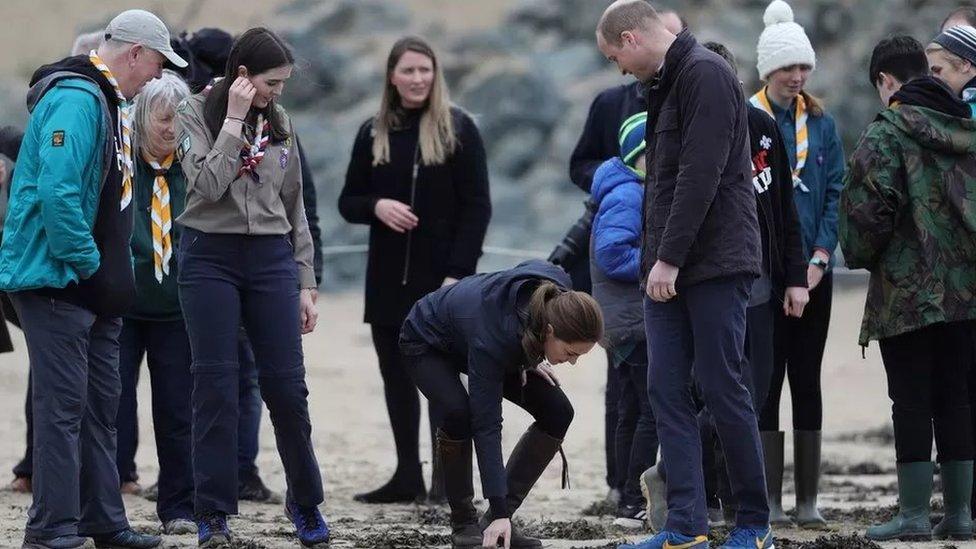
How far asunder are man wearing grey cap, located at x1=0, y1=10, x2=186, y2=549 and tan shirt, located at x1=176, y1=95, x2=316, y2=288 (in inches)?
8.0

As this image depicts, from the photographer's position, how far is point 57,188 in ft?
16.1

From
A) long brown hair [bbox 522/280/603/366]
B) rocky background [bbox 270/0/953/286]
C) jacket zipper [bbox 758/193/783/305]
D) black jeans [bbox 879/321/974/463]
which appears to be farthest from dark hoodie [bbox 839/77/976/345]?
rocky background [bbox 270/0/953/286]

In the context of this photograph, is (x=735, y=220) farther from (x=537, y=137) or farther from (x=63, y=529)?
(x=537, y=137)

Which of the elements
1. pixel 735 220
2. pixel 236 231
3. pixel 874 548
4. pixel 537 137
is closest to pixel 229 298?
pixel 236 231

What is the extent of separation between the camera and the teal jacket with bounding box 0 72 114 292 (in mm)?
4926

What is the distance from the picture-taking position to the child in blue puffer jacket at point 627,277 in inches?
233

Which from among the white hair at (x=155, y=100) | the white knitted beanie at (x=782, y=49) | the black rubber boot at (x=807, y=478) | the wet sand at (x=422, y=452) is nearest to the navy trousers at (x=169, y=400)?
the wet sand at (x=422, y=452)

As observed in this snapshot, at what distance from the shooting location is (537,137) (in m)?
19.7

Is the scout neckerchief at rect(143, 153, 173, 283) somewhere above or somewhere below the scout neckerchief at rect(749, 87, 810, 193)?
below

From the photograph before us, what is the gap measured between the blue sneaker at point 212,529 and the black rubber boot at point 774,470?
2.11 meters

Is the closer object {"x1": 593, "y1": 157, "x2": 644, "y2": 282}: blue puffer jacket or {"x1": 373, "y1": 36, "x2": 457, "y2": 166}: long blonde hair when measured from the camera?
{"x1": 593, "y1": 157, "x2": 644, "y2": 282}: blue puffer jacket

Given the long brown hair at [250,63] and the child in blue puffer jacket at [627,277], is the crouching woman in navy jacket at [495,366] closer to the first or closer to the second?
the child in blue puffer jacket at [627,277]

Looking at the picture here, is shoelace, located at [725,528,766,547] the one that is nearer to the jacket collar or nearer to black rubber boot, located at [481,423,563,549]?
black rubber boot, located at [481,423,563,549]

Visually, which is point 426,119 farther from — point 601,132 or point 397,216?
point 601,132
